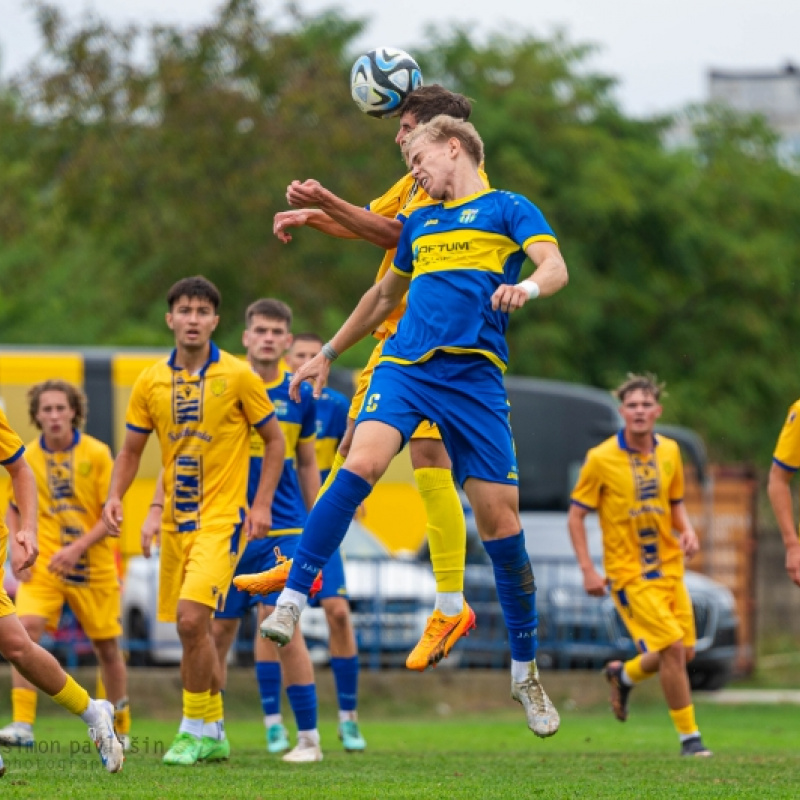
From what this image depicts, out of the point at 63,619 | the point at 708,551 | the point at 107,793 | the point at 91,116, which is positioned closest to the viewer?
the point at 107,793

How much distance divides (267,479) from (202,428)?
1.54ft

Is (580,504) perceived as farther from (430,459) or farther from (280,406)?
(430,459)

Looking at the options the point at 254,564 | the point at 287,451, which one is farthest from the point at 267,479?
the point at 287,451

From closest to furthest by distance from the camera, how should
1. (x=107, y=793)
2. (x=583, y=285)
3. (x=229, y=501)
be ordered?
(x=107, y=793) < (x=229, y=501) < (x=583, y=285)

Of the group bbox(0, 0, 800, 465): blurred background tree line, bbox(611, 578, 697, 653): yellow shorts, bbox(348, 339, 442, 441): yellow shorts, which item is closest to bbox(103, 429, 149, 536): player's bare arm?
bbox(348, 339, 442, 441): yellow shorts

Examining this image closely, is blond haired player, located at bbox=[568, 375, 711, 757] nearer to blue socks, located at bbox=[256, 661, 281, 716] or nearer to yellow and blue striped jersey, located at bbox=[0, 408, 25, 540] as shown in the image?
blue socks, located at bbox=[256, 661, 281, 716]

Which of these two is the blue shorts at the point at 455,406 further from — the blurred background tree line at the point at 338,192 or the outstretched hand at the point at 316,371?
the blurred background tree line at the point at 338,192

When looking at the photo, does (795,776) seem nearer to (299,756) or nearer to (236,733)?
(299,756)

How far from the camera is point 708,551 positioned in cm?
2284

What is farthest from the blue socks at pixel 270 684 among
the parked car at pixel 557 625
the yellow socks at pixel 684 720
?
the parked car at pixel 557 625

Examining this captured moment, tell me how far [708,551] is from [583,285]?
12089 mm

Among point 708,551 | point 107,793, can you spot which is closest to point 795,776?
point 107,793

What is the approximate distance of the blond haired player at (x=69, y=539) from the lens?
37.7 feet

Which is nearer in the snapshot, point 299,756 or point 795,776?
point 795,776
